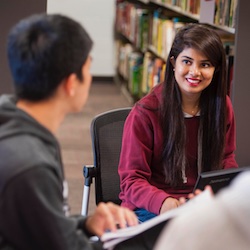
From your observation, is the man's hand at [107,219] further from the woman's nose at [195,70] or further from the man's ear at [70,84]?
the woman's nose at [195,70]

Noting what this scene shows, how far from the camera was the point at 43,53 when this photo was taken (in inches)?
50.9

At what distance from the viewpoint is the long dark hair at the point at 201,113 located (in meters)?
2.10

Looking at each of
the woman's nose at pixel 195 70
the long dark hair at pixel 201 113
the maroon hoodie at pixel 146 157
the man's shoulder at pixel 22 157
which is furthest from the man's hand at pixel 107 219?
the woman's nose at pixel 195 70

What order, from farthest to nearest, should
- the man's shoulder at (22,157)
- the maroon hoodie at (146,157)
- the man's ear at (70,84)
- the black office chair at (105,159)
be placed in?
the black office chair at (105,159), the maroon hoodie at (146,157), the man's ear at (70,84), the man's shoulder at (22,157)

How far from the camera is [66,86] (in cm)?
135

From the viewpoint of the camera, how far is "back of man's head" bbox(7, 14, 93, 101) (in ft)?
4.26

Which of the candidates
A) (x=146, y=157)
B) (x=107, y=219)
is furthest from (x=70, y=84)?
(x=146, y=157)

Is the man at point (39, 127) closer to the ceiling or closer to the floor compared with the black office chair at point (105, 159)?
closer to the ceiling

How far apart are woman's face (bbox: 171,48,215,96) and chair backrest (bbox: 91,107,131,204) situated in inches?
15.5

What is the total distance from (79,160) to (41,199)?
11.4ft

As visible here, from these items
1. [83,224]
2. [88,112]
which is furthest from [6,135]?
[88,112]

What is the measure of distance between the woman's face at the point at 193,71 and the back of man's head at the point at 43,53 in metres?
0.81

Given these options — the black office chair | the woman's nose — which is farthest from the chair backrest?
the woman's nose

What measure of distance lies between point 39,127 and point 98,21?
6154 mm
